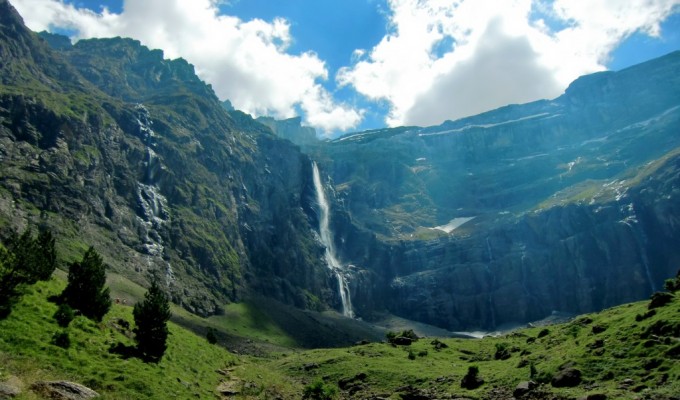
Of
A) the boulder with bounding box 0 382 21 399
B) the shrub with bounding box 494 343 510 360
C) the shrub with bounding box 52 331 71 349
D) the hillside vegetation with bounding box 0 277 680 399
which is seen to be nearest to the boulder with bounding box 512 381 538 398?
the hillside vegetation with bounding box 0 277 680 399

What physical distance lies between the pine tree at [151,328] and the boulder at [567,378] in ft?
121

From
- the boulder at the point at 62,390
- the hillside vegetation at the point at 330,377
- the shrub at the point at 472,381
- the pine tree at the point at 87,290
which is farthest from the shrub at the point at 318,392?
the boulder at the point at 62,390

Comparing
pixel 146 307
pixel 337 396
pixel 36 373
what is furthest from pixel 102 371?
pixel 337 396

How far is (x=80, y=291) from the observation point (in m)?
46.8

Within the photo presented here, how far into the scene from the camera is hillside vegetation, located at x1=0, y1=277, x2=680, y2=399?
36.5 m

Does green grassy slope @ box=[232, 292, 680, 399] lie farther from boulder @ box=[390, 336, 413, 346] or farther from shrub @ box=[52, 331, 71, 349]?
shrub @ box=[52, 331, 71, 349]

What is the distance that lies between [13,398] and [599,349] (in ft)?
155

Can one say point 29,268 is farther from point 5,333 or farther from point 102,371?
point 102,371

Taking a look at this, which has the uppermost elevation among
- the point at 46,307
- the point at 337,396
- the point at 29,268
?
the point at 29,268

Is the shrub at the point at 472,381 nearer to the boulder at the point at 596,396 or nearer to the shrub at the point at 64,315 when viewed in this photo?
the boulder at the point at 596,396

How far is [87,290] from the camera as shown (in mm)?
46938

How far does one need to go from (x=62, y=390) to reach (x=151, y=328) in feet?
59.5

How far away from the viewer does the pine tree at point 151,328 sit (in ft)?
155

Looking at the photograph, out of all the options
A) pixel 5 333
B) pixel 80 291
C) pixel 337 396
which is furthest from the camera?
pixel 337 396
